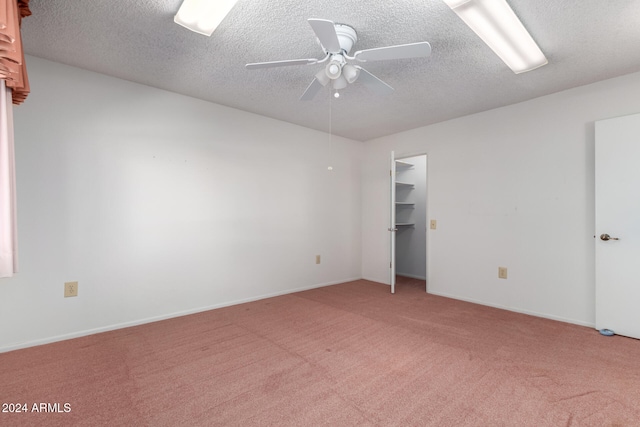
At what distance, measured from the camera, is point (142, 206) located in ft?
9.40

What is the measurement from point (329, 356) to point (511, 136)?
3019mm

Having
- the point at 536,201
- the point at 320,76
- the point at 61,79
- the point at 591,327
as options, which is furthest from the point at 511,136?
the point at 61,79

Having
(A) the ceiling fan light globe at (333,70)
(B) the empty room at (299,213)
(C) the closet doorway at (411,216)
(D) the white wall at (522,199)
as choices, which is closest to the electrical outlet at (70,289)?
(B) the empty room at (299,213)

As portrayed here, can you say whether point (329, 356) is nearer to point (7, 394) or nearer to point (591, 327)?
point (7, 394)

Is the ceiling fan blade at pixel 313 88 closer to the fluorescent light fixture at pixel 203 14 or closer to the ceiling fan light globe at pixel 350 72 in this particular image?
the ceiling fan light globe at pixel 350 72

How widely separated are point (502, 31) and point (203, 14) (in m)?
1.88

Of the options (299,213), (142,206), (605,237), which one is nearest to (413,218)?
(299,213)

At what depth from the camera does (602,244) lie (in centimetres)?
268

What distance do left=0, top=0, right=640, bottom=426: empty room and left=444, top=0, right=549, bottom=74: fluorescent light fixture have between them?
3cm

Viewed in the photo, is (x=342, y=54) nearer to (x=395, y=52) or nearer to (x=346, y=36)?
(x=346, y=36)

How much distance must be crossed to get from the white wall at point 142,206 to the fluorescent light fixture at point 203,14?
138 cm

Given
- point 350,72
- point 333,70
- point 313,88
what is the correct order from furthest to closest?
point 313,88, point 350,72, point 333,70

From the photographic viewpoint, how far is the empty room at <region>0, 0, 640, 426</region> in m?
1.72

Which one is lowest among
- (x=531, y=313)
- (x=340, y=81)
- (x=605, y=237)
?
(x=531, y=313)
